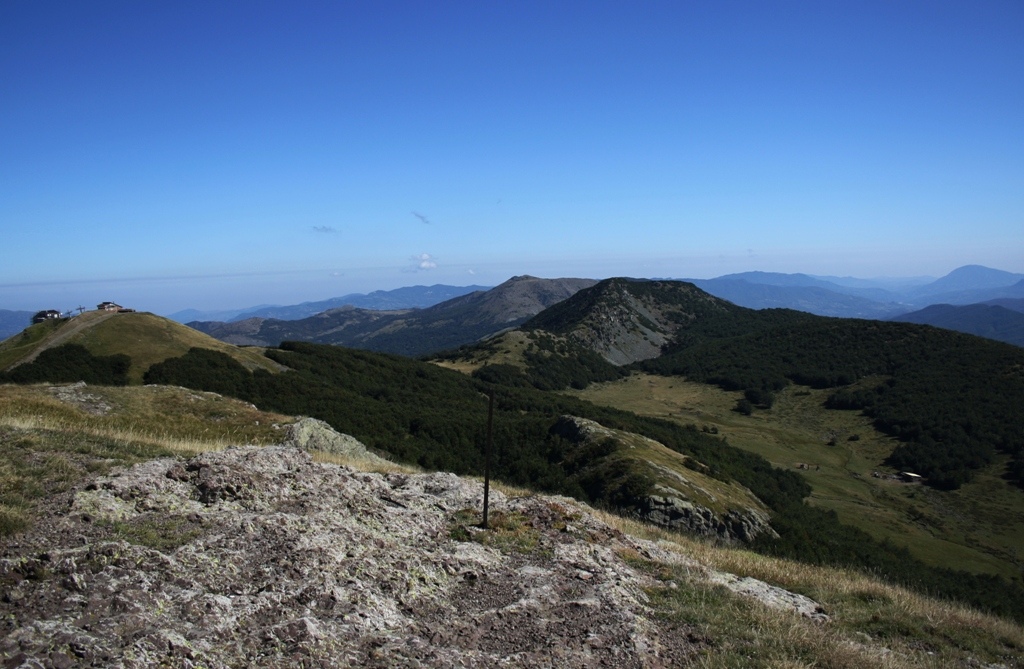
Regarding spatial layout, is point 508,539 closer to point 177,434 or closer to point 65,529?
point 65,529

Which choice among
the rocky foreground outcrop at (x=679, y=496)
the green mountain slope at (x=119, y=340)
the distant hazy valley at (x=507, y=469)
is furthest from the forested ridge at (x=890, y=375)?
the green mountain slope at (x=119, y=340)

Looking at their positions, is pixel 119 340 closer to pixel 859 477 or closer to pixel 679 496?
pixel 679 496

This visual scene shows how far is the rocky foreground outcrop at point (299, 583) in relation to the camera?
311 inches

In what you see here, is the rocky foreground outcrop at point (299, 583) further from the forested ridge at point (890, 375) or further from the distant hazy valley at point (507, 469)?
the forested ridge at point (890, 375)

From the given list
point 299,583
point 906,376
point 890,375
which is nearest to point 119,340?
point 299,583

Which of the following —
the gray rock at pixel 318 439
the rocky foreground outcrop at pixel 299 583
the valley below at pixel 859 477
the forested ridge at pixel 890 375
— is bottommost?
the valley below at pixel 859 477

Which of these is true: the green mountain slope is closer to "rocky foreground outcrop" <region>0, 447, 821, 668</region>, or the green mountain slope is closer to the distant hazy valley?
the distant hazy valley

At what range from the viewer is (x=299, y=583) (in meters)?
10.1

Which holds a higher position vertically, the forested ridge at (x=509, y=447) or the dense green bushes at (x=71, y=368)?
the dense green bushes at (x=71, y=368)

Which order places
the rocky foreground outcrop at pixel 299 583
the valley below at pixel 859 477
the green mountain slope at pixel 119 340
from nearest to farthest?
the rocky foreground outcrop at pixel 299 583 → the green mountain slope at pixel 119 340 → the valley below at pixel 859 477

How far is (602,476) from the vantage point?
140ft

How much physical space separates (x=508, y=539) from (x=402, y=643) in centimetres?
576

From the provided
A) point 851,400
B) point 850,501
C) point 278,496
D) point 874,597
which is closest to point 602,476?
point 874,597

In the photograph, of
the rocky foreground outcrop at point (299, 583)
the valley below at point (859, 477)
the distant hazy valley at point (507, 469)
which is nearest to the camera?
the rocky foreground outcrop at point (299, 583)
